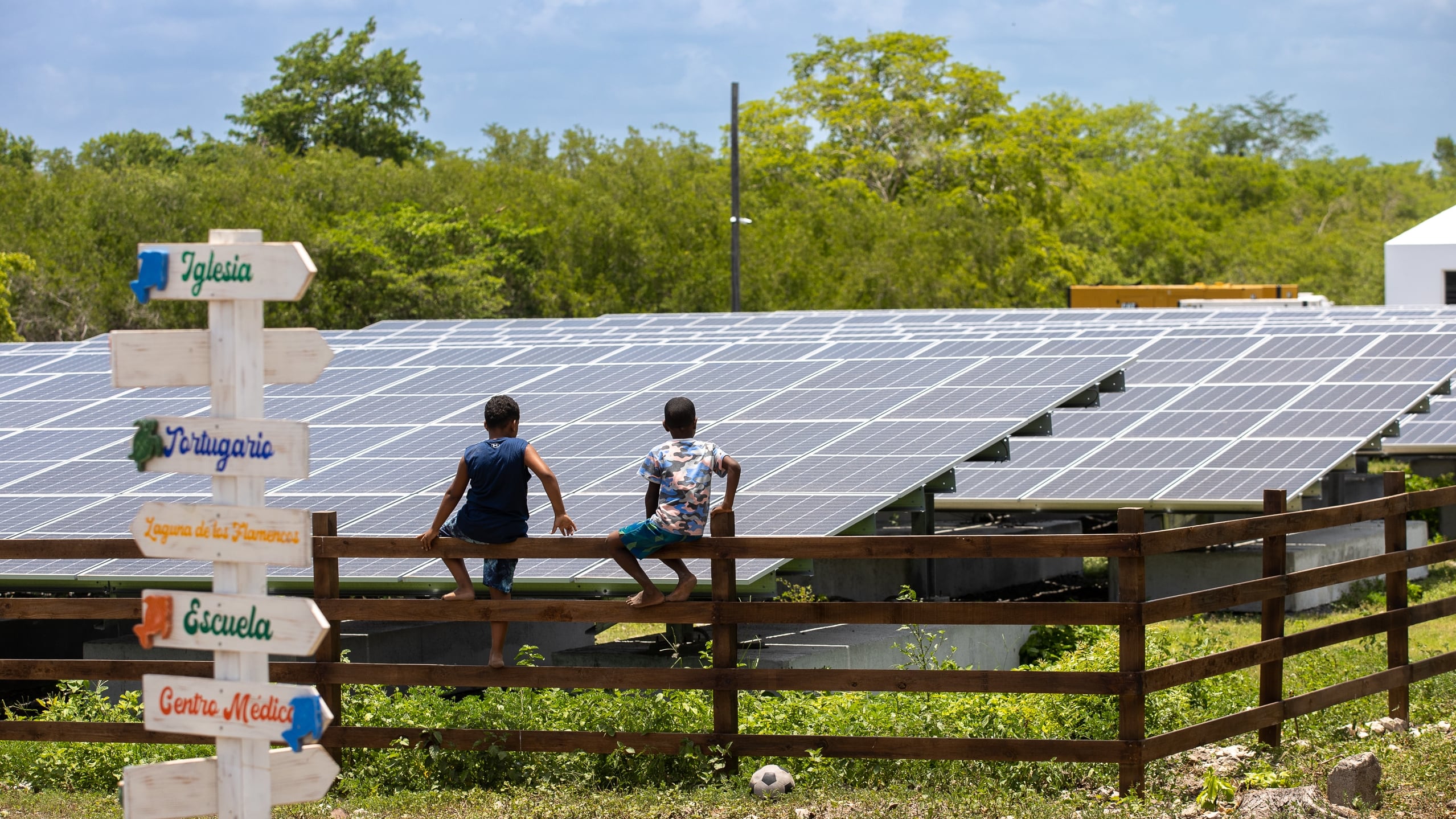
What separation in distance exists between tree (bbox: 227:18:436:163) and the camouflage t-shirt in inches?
3407

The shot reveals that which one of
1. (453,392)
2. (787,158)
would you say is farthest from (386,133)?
(453,392)

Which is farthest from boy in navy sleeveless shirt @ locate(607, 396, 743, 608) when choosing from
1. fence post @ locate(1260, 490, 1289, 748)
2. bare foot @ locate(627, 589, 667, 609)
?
fence post @ locate(1260, 490, 1289, 748)

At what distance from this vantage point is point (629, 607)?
8.25 m

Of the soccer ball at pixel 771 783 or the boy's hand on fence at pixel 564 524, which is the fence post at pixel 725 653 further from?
the boy's hand on fence at pixel 564 524

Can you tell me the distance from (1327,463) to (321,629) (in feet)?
42.3

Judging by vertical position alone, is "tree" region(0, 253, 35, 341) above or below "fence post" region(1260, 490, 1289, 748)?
above

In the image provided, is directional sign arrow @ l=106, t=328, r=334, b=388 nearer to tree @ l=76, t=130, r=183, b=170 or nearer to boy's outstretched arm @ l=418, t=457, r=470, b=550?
boy's outstretched arm @ l=418, t=457, r=470, b=550

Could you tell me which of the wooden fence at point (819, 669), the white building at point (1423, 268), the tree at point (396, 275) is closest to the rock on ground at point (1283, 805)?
the wooden fence at point (819, 669)

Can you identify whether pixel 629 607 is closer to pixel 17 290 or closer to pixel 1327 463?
pixel 1327 463

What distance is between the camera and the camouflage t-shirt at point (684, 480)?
27.2 feet

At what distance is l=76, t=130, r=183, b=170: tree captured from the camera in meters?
94.1

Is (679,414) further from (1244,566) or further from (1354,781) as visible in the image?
(1244,566)

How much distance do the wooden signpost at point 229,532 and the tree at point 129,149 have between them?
89414 mm

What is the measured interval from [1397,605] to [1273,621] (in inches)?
56.4
